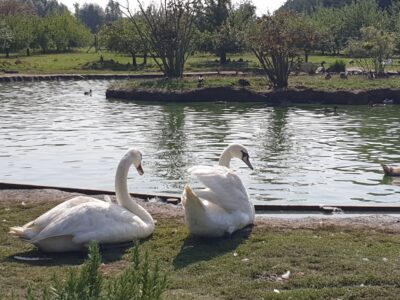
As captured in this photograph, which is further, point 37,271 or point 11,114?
point 11,114

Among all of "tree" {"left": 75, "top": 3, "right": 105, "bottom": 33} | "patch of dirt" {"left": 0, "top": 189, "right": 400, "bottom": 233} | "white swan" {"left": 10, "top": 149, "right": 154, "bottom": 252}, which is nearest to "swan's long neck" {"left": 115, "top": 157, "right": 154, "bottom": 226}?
"white swan" {"left": 10, "top": 149, "right": 154, "bottom": 252}

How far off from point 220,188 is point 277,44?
33.1 m

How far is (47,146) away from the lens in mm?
22234

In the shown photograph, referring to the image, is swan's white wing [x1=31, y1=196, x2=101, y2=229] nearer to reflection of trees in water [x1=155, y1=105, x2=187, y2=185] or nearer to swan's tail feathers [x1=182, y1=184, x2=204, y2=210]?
swan's tail feathers [x1=182, y1=184, x2=204, y2=210]

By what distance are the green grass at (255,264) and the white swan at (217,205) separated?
0.52 ft

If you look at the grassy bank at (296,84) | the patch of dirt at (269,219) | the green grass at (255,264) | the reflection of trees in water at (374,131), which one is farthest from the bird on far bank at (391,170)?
the grassy bank at (296,84)

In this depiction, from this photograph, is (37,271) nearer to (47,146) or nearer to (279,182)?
(279,182)

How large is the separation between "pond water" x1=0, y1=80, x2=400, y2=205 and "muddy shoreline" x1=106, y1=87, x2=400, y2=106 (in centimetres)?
127

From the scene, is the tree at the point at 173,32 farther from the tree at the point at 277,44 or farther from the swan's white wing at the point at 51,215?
the swan's white wing at the point at 51,215

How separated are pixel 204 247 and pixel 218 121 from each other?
2123 centimetres

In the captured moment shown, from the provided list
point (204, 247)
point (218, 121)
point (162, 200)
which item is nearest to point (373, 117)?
point (218, 121)

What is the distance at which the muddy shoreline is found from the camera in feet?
122

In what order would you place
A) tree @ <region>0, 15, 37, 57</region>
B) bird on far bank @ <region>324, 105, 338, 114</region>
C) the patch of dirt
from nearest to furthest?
the patch of dirt < bird on far bank @ <region>324, 105, 338, 114</region> < tree @ <region>0, 15, 37, 57</region>

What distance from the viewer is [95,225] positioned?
8469 millimetres
